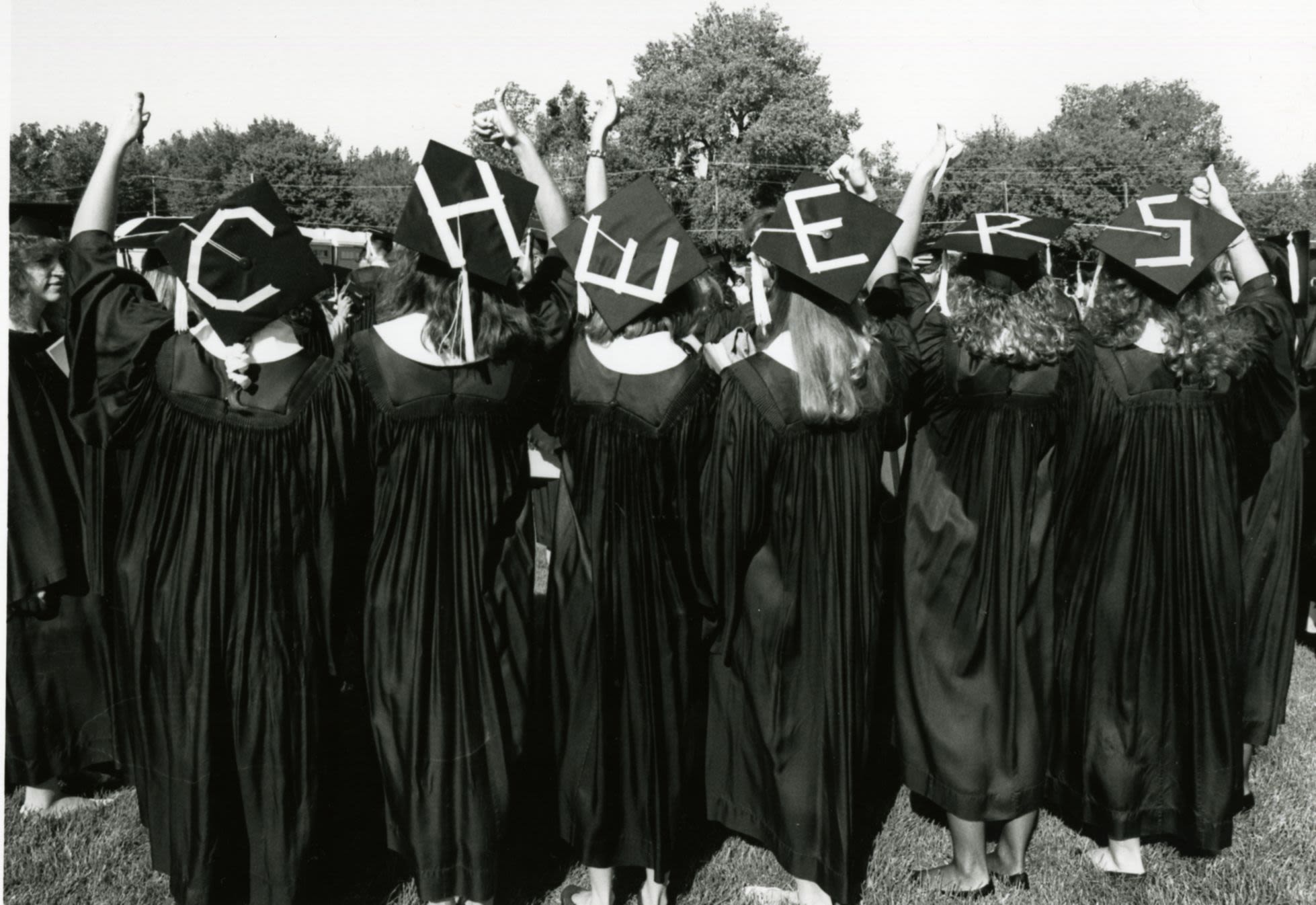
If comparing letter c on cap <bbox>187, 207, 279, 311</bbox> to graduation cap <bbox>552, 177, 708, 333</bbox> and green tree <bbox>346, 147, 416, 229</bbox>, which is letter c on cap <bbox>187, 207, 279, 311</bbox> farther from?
green tree <bbox>346, 147, 416, 229</bbox>

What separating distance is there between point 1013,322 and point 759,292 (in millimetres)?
851

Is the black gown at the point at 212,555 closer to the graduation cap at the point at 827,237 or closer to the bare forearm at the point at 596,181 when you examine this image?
the bare forearm at the point at 596,181

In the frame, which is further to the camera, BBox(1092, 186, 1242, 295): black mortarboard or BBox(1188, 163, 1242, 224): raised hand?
BBox(1188, 163, 1242, 224): raised hand

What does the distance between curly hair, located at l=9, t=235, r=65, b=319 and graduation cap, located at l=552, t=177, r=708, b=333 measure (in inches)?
81.3

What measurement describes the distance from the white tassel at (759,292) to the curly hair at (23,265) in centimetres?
257

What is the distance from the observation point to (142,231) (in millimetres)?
4852

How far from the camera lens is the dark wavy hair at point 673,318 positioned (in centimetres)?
321

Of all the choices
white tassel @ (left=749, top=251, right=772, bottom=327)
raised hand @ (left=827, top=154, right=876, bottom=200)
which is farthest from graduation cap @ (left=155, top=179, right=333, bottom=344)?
raised hand @ (left=827, top=154, right=876, bottom=200)

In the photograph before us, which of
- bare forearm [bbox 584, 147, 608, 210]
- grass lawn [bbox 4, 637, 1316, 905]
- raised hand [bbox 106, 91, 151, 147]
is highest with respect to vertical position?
raised hand [bbox 106, 91, 151, 147]

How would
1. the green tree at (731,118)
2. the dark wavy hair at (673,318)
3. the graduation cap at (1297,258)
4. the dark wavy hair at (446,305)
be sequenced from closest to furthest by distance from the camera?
the dark wavy hair at (446,305) → the dark wavy hair at (673,318) → the graduation cap at (1297,258) → the green tree at (731,118)

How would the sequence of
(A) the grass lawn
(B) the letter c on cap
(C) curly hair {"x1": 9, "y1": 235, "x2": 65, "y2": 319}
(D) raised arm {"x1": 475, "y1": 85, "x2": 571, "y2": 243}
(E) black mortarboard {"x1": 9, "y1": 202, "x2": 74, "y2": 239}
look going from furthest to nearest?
(E) black mortarboard {"x1": 9, "y1": 202, "x2": 74, "y2": 239} < (C) curly hair {"x1": 9, "y1": 235, "x2": 65, "y2": 319} < (A) the grass lawn < (D) raised arm {"x1": 475, "y1": 85, "x2": 571, "y2": 243} < (B) the letter c on cap

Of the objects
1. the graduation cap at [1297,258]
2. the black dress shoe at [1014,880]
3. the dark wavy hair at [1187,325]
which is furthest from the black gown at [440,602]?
the graduation cap at [1297,258]

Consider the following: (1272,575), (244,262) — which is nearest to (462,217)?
(244,262)

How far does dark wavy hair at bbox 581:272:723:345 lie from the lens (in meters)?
3.21
